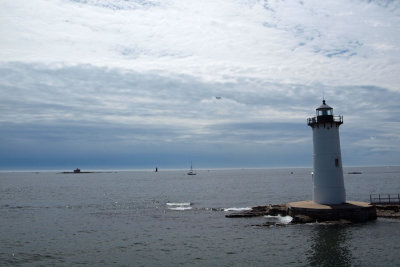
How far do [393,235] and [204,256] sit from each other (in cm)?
1646

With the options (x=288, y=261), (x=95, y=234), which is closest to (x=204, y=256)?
(x=288, y=261)

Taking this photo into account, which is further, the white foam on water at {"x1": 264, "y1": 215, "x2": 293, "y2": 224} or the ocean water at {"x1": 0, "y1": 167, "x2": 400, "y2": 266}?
the white foam on water at {"x1": 264, "y1": 215, "x2": 293, "y2": 224}

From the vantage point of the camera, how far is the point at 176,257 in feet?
88.6

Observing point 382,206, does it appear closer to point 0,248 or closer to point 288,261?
point 288,261

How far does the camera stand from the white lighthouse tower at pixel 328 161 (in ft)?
126

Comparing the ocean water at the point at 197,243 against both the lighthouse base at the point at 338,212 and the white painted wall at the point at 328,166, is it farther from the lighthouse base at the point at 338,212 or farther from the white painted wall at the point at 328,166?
the white painted wall at the point at 328,166

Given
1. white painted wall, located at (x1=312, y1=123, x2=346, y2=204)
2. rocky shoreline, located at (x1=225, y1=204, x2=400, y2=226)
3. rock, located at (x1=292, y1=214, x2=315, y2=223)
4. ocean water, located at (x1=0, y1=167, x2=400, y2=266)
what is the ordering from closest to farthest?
ocean water, located at (x1=0, y1=167, x2=400, y2=266), rock, located at (x1=292, y1=214, x2=315, y2=223), rocky shoreline, located at (x1=225, y1=204, x2=400, y2=226), white painted wall, located at (x1=312, y1=123, x2=346, y2=204)

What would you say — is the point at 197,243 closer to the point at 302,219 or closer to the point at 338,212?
the point at 302,219

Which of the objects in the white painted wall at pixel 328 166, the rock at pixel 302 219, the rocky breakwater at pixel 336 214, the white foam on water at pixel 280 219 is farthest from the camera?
the white foam on water at pixel 280 219

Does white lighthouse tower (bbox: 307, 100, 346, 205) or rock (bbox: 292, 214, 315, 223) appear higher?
white lighthouse tower (bbox: 307, 100, 346, 205)

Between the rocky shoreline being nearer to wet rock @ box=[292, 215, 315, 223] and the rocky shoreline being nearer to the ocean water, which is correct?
wet rock @ box=[292, 215, 315, 223]

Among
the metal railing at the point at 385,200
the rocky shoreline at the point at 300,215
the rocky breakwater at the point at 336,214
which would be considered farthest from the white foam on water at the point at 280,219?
the metal railing at the point at 385,200

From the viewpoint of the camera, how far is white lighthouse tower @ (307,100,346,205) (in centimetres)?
3828

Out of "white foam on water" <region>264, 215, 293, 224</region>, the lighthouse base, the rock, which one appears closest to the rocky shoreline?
the rock
